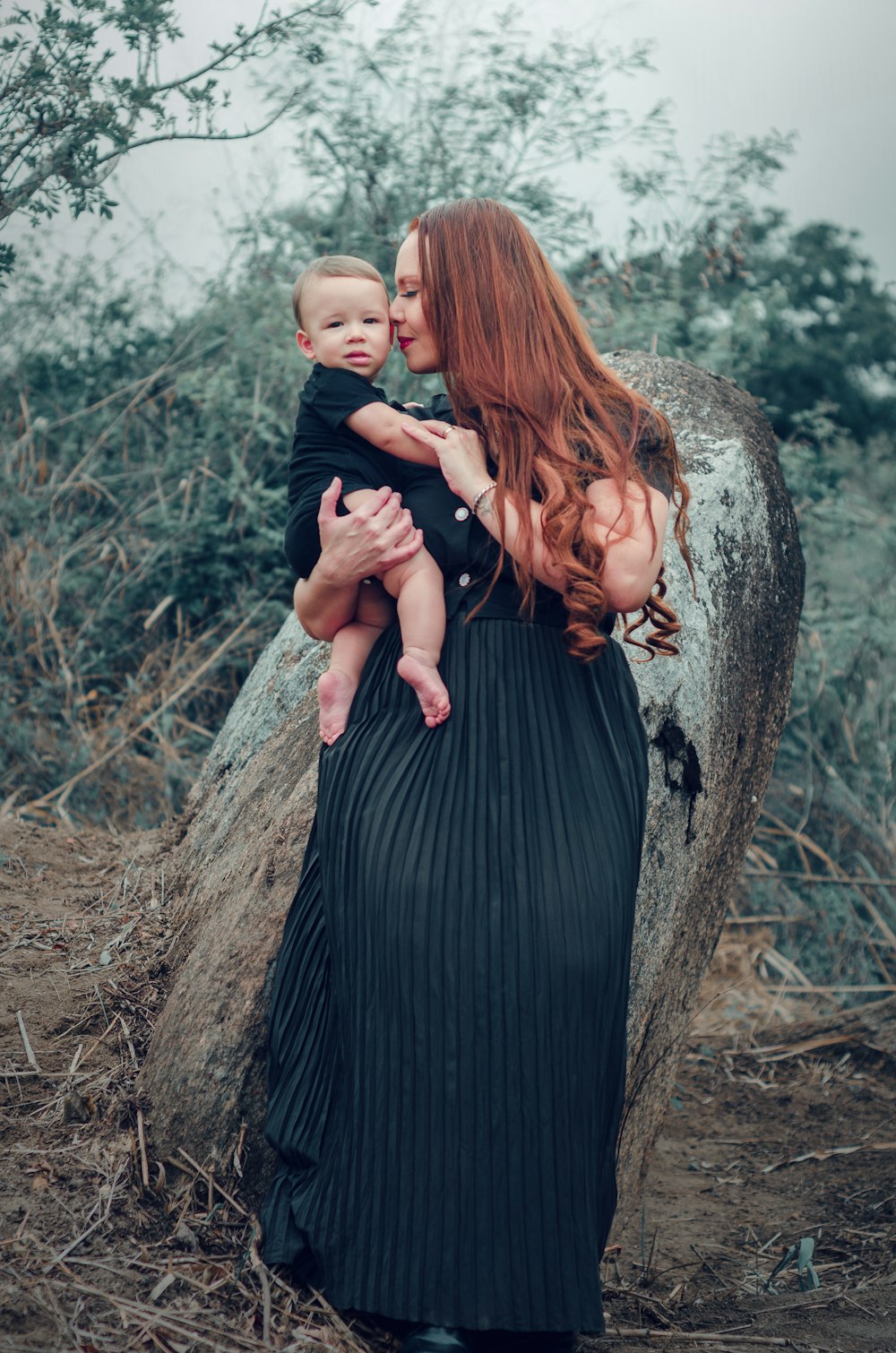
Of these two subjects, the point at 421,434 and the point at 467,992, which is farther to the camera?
the point at 421,434

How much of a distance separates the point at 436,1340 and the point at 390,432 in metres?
1.61

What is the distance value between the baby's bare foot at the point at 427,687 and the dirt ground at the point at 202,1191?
1.00 meters

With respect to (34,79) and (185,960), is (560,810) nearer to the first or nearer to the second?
(185,960)

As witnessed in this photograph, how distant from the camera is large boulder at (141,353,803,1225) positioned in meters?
2.48

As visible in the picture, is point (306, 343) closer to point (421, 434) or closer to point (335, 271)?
point (335, 271)

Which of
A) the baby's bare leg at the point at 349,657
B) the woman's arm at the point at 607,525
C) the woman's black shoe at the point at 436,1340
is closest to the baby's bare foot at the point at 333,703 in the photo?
the baby's bare leg at the point at 349,657

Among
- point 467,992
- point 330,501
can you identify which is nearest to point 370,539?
point 330,501

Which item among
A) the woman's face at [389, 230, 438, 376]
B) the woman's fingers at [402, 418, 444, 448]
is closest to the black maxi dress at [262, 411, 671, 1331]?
the woman's fingers at [402, 418, 444, 448]

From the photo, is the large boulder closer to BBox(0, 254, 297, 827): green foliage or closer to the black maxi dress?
the black maxi dress

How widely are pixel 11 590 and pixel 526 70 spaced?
11.7ft

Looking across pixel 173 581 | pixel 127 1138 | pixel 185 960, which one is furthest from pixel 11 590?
pixel 127 1138

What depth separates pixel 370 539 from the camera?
2275mm

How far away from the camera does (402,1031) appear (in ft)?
6.79

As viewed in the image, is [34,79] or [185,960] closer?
[185,960]
